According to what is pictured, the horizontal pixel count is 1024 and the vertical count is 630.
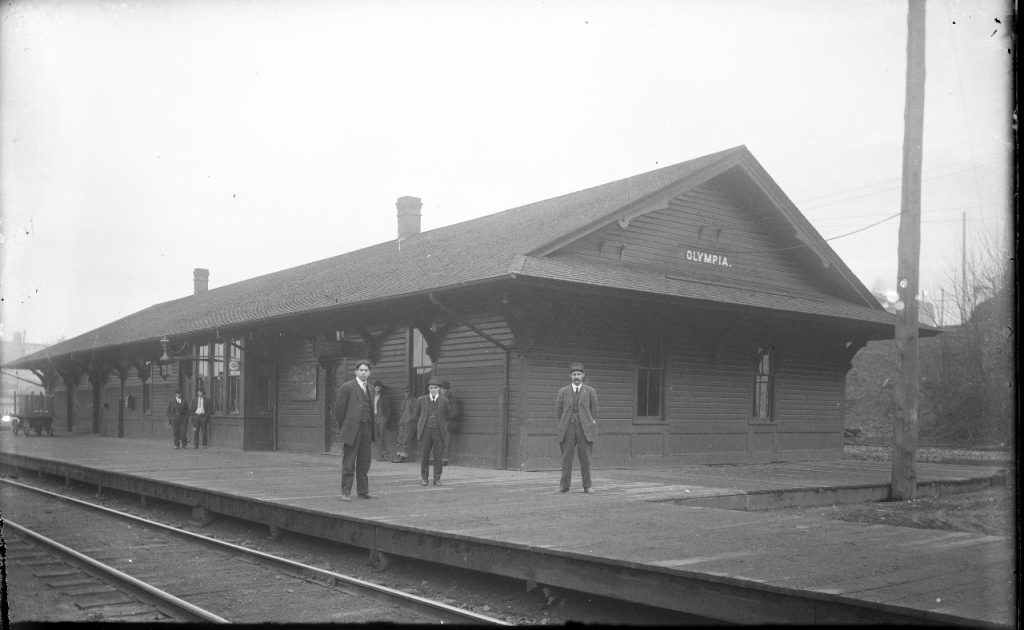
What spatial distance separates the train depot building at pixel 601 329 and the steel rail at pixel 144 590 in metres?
6.73

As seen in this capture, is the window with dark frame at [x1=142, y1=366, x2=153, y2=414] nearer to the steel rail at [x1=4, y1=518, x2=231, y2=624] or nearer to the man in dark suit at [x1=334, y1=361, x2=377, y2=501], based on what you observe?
the steel rail at [x1=4, y1=518, x2=231, y2=624]

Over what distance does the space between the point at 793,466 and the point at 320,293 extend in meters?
10.6

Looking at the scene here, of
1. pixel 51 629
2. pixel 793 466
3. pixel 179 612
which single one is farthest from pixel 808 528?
pixel 793 466

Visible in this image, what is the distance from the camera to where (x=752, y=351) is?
18.6 m

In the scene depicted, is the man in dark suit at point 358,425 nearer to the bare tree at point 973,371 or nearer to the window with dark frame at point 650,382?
the window with dark frame at point 650,382

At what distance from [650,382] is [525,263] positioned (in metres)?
4.27

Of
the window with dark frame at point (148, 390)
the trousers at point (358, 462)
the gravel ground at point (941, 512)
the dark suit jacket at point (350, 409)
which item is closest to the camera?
the trousers at point (358, 462)

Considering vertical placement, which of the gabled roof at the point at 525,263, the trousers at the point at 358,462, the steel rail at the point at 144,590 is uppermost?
the gabled roof at the point at 525,263

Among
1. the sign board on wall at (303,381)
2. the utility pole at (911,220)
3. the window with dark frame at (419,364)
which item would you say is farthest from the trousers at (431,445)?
the sign board on wall at (303,381)

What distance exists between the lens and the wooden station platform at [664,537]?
5094 millimetres

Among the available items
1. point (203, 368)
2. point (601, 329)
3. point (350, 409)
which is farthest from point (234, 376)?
point (350, 409)

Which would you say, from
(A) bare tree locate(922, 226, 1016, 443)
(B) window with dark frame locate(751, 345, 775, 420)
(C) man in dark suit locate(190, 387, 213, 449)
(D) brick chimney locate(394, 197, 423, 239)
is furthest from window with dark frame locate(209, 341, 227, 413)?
(A) bare tree locate(922, 226, 1016, 443)

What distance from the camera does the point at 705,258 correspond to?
1797cm

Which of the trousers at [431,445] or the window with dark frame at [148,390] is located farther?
the window with dark frame at [148,390]
